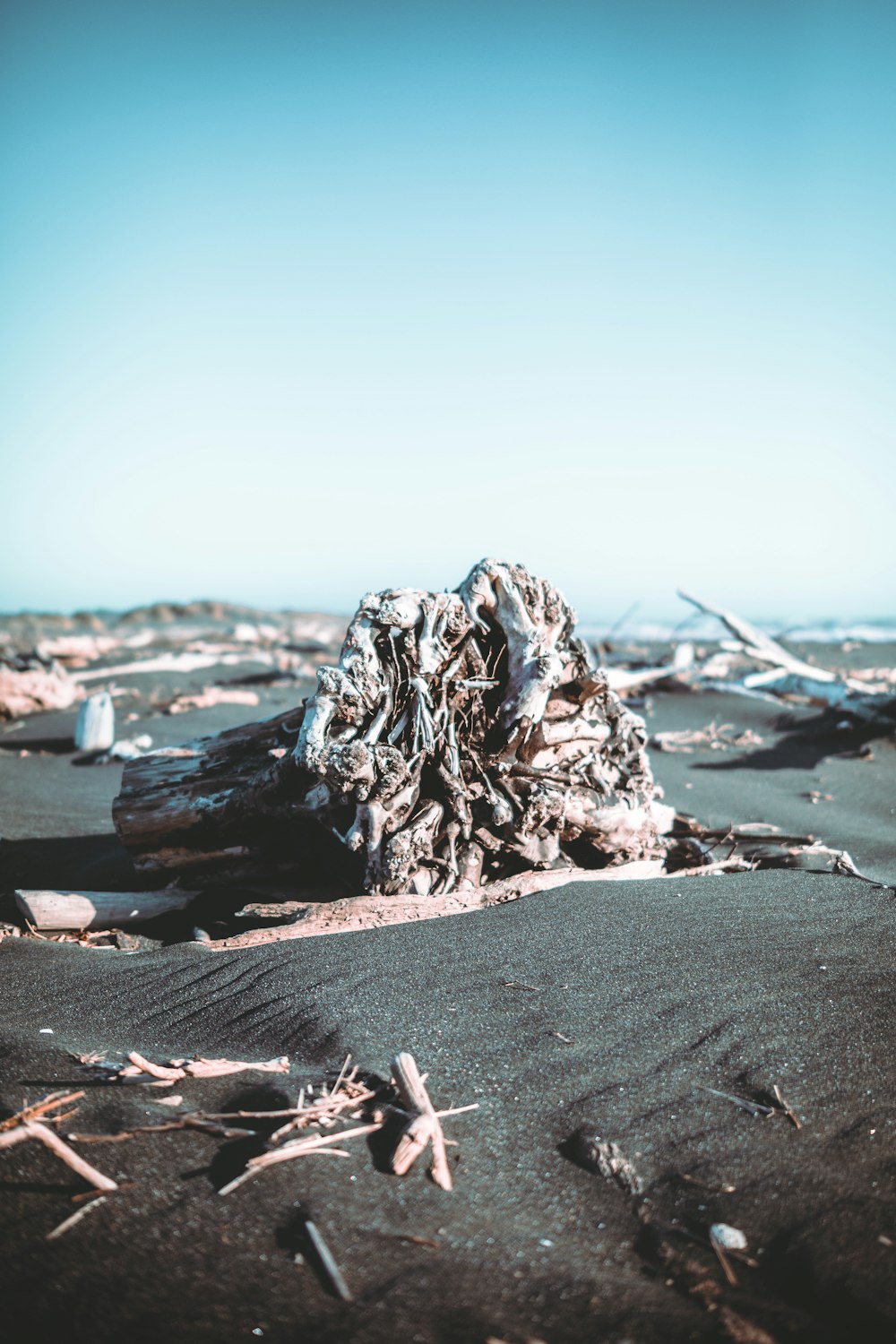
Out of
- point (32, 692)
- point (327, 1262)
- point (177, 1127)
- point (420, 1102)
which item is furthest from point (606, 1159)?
point (32, 692)

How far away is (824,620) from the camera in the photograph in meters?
30.3

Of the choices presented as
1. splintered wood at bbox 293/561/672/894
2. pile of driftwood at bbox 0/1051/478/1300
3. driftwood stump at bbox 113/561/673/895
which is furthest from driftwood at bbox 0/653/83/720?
pile of driftwood at bbox 0/1051/478/1300

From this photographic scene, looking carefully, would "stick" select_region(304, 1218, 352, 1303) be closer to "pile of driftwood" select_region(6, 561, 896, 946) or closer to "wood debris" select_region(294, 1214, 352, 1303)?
"wood debris" select_region(294, 1214, 352, 1303)

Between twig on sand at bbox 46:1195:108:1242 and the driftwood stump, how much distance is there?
72.7 inches

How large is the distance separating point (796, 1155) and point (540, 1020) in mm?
833

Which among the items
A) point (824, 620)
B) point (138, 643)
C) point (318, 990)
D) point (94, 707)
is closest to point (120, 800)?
point (318, 990)

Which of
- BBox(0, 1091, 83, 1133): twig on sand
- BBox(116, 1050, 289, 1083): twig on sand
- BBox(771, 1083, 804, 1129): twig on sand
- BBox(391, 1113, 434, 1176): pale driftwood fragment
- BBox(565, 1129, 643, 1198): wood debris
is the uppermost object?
BBox(0, 1091, 83, 1133): twig on sand

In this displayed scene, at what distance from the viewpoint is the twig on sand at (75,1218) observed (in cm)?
164

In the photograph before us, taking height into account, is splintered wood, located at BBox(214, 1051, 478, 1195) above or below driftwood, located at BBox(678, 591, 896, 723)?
below

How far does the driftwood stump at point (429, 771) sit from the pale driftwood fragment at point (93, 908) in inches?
8.5

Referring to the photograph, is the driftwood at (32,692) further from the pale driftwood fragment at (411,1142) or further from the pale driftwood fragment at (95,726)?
the pale driftwood fragment at (411,1142)

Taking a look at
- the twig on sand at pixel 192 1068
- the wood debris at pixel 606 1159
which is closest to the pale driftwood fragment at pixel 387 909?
the twig on sand at pixel 192 1068

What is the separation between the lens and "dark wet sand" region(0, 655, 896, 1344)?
1.55 metres

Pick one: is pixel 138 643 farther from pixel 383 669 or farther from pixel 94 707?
pixel 383 669
